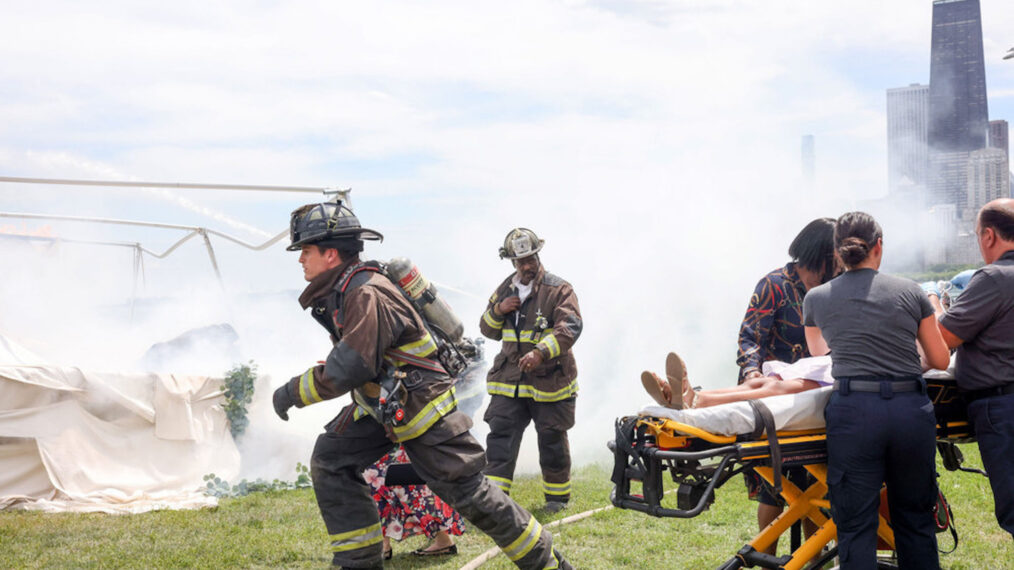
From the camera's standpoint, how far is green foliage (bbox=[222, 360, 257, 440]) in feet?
28.4

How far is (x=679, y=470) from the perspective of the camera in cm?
380

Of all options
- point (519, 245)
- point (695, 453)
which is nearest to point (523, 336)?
point (519, 245)

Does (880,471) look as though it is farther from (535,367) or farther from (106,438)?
(106,438)

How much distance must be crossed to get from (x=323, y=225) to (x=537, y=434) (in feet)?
10.8

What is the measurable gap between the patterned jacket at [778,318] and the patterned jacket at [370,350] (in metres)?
1.73

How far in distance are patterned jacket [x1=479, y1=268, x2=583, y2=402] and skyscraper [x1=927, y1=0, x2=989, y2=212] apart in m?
53.6

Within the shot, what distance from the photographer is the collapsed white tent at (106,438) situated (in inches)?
301

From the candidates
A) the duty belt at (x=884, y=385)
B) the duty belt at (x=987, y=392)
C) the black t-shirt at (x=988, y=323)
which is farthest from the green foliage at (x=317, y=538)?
the duty belt at (x=884, y=385)

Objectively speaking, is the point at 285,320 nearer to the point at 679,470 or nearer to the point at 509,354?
the point at 509,354

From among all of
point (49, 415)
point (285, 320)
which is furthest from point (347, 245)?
point (285, 320)

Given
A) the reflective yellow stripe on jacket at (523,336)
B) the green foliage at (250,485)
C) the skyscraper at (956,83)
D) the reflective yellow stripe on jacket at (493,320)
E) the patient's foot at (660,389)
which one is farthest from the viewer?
the skyscraper at (956,83)

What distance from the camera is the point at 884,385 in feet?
12.0

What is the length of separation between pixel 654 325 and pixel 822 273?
39.5ft

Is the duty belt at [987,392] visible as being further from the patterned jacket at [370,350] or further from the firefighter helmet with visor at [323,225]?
the firefighter helmet with visor at [323,225]
